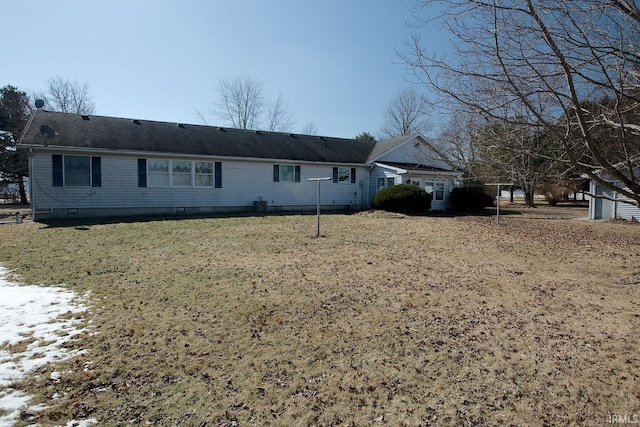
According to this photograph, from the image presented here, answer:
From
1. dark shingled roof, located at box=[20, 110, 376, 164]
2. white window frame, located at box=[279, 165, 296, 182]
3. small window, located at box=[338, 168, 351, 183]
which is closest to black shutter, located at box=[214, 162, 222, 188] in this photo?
dark shingled roof, located at box=[20, 110, 376, 164]

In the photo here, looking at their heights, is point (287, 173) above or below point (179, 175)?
above

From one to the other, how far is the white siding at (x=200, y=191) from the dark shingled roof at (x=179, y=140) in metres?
0.56

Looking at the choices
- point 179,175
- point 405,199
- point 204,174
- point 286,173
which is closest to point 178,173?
point 179,175

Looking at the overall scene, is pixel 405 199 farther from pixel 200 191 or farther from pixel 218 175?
pixel 200 191

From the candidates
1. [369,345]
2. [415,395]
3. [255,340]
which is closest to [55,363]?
[255,340]

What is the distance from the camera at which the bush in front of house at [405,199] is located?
1689 centimetres

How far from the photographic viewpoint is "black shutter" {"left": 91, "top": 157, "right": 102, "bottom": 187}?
49.1 feet

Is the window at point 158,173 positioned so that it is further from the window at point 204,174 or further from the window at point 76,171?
the window at point 76,171

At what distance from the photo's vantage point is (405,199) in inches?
664

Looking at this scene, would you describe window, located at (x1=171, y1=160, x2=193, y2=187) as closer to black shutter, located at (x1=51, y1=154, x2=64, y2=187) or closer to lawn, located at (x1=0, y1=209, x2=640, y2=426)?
black shutter, located at (x1=51, y1=154, x2=64, y2=187)

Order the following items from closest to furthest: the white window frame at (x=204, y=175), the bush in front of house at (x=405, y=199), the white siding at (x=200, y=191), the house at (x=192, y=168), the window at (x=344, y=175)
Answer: the white siding at (x=200, y=191)
the house at (x=192, y=168)
the bush in front of house at (x=405, y=199)
the white window frame at (x=204, y=175)
the window at (x=344, y=175)

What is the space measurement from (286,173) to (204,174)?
4161 mm

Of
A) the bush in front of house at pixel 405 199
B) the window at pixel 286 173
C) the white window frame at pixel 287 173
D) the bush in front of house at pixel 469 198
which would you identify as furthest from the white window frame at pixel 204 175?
the bush in front of house at pixel 469 198

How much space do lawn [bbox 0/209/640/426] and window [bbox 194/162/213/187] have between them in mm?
9294
